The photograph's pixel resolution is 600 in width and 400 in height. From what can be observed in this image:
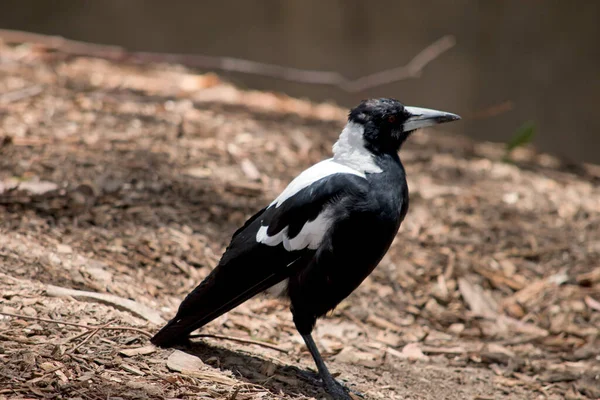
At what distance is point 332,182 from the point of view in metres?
2.24

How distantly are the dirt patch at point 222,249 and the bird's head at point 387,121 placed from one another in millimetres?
812

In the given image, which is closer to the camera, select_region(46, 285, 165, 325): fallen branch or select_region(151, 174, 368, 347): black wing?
select_region(151, 174, 368, 347): black wing

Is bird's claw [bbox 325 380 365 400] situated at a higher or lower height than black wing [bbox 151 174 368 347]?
lower

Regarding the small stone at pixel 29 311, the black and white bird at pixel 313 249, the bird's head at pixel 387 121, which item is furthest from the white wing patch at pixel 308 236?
the small stone at pixel 29 311

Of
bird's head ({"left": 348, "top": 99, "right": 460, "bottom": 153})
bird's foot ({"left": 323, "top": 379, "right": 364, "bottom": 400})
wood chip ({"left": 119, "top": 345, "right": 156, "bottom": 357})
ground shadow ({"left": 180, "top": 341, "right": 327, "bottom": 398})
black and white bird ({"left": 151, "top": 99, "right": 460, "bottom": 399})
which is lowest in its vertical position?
wood chip ({"left": 119, "top": 345, "right": 156, "bottom": 357})

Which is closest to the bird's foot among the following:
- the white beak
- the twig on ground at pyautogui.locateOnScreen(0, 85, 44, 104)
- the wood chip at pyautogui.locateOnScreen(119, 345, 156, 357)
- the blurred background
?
the wood chip at pyautogui.locateOnScreen(119, 345, 156, 357)

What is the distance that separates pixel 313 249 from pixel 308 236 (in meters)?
0.04

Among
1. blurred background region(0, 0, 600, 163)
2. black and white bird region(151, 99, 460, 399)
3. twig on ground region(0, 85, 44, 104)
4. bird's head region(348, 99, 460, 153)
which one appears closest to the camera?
black and white bird region(151, 99, 460, 399)

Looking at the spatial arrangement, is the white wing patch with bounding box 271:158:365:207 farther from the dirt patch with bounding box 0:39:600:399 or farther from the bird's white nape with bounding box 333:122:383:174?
the dirt patch with bounding box 0:39:600:399

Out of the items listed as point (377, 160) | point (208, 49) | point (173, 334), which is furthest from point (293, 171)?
point (208, 49)

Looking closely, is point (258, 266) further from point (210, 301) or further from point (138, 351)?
point (138, 351)

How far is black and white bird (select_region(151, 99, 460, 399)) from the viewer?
2.20 meters

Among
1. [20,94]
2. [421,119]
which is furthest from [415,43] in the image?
[421,119]

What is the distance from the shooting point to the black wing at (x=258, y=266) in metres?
2.23
